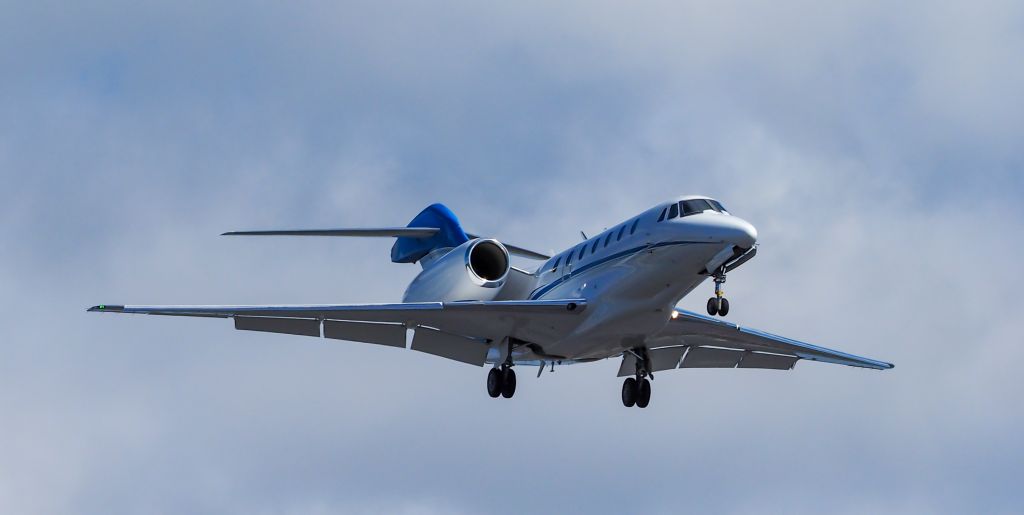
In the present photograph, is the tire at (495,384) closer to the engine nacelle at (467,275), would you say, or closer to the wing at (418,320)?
the wing at (418,320)

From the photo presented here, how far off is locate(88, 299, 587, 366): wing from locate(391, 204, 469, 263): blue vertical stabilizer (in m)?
4.29

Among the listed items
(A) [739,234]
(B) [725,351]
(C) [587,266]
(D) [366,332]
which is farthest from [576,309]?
(B) [725,351]

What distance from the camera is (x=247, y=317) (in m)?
29.7

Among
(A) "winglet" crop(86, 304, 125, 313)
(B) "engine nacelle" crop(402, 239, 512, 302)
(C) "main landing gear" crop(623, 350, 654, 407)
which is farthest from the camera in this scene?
(B) "engine nacelle" crop(402, 239, 512, 302)

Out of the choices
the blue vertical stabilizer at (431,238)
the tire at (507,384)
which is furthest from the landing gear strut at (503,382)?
the blue vertical stabilizer at (431,238)

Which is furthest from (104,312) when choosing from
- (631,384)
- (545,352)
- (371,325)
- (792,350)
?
(792,350)

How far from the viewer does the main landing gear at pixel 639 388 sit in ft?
101

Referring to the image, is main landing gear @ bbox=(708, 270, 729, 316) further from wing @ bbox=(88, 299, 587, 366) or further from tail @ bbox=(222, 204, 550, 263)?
tail @ bbox=(222, 204, 550, 263)

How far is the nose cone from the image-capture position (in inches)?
1023

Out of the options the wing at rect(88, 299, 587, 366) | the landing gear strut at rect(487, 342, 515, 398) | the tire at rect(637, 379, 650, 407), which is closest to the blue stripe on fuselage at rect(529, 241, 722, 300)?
the wing at rect(88, 299, 587, 366)

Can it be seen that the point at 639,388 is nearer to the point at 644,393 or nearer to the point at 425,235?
the point at 644,393

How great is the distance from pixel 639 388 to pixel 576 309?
130 inches

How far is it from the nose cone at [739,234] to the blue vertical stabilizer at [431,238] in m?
10.6

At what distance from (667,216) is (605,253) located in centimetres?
183
